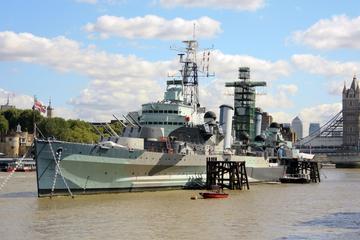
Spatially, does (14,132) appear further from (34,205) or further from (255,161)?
(34,205)

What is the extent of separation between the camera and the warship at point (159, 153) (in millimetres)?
42750

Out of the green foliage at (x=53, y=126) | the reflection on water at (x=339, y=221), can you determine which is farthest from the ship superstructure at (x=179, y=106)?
the green foliage at (x=53, y=126)

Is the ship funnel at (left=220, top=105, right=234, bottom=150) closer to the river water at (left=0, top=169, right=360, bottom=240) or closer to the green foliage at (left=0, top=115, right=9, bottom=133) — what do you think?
the river water at (left=0, top=169, right=360, bottom=240)

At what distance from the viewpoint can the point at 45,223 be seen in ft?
101

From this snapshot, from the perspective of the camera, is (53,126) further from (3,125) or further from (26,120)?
(3,125)

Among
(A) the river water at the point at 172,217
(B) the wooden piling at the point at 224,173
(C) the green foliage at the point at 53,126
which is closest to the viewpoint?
(A) the river water at the point at 172,217

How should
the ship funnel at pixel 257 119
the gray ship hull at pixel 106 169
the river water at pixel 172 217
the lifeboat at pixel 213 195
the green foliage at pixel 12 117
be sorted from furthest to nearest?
the green foliage at pixel 12 117, the ship funnel at pixel 257 119, the lifeboat at pixel 213 195, the gray ship hull at pixel 106 169, the river water at pixel 172 217

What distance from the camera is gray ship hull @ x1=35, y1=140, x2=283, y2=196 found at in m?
42.4

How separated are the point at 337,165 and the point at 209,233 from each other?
169390 mm

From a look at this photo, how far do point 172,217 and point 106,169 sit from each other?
1175 centimetres

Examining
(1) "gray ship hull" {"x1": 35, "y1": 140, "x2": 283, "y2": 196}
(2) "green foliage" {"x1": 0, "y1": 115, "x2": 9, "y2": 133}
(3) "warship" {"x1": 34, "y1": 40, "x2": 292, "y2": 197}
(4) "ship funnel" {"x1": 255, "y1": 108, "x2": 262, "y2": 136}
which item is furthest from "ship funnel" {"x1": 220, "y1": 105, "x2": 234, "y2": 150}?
(2) "green foliage" {"x1": 0, "y1": 115, "x2": 9, "y2": 133}

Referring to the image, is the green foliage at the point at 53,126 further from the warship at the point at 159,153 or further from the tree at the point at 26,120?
the warship at the point at 159,153

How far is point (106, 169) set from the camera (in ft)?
148

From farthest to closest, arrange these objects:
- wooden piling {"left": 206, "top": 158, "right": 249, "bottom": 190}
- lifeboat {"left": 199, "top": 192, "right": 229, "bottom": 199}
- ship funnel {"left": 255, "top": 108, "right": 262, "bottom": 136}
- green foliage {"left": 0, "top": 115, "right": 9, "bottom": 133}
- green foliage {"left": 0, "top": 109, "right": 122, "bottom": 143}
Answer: green foliage {"left": 0, "top": 115, "right": 9, "bottom": 133} → green foliage {"left": 0, "top": 109, "right": 122, "bottom": 143} → ship funnel {"left": 255, "top": 108, "right": 262, "bottom": 136} → wooden piling {"left": 206, "top": 158, "right": 249, "bottom": 190} → lifeboat {"left": 199, "top": 192, "right": 229, "bottom": 199}
